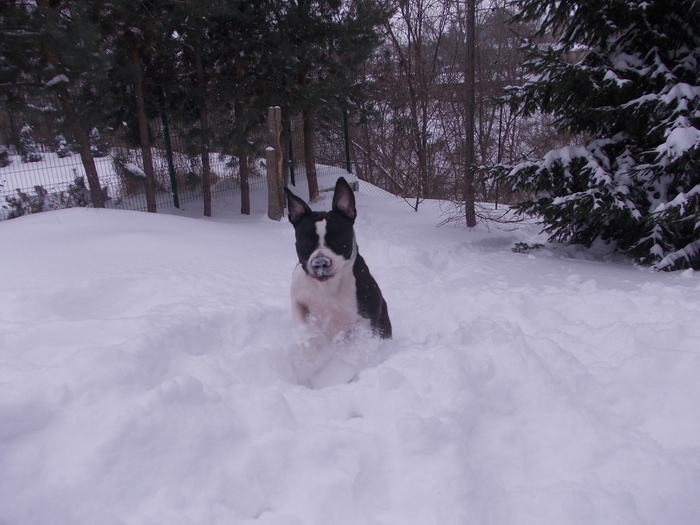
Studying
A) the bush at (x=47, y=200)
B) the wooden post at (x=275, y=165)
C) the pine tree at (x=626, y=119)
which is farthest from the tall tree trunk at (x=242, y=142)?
the pine tree at (x=626, y=119)

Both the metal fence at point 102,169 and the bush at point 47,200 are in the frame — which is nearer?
the metal fence at point 102,169

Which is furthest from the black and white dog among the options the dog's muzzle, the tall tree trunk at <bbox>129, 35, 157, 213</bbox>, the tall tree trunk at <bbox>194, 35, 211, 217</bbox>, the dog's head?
the tall tree trunk at <bbox>194, 35, 211, 217</bbox>

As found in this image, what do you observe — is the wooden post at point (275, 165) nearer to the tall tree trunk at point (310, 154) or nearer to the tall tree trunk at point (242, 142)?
the tall tree trunk at point (242, 142)

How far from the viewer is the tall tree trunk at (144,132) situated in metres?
9.26

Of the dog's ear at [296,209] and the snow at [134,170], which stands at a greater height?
the dog's ear at [296,209]

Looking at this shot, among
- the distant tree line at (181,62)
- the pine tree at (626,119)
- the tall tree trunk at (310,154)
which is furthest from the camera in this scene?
the tall tree trunk at (310,154)

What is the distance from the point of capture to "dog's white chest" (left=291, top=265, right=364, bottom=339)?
3602 millimetres

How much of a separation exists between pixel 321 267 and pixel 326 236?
0.97 ft

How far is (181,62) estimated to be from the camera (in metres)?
10.2

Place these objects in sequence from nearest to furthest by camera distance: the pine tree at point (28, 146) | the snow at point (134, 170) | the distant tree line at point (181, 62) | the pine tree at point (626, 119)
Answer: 1. the pine tree at point (626, 119)
2. the distant tree line at point (181, 62)
3. the pine tree at point (28, 146)
4. the snow at point (134, 170)

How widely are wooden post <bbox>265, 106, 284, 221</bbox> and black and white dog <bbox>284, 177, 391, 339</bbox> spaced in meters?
6.05

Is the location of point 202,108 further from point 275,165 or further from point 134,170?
point 275,165

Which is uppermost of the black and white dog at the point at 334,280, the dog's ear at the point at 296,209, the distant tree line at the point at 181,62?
the distant tree line at the point at 181,62

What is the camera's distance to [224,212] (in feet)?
38.5
